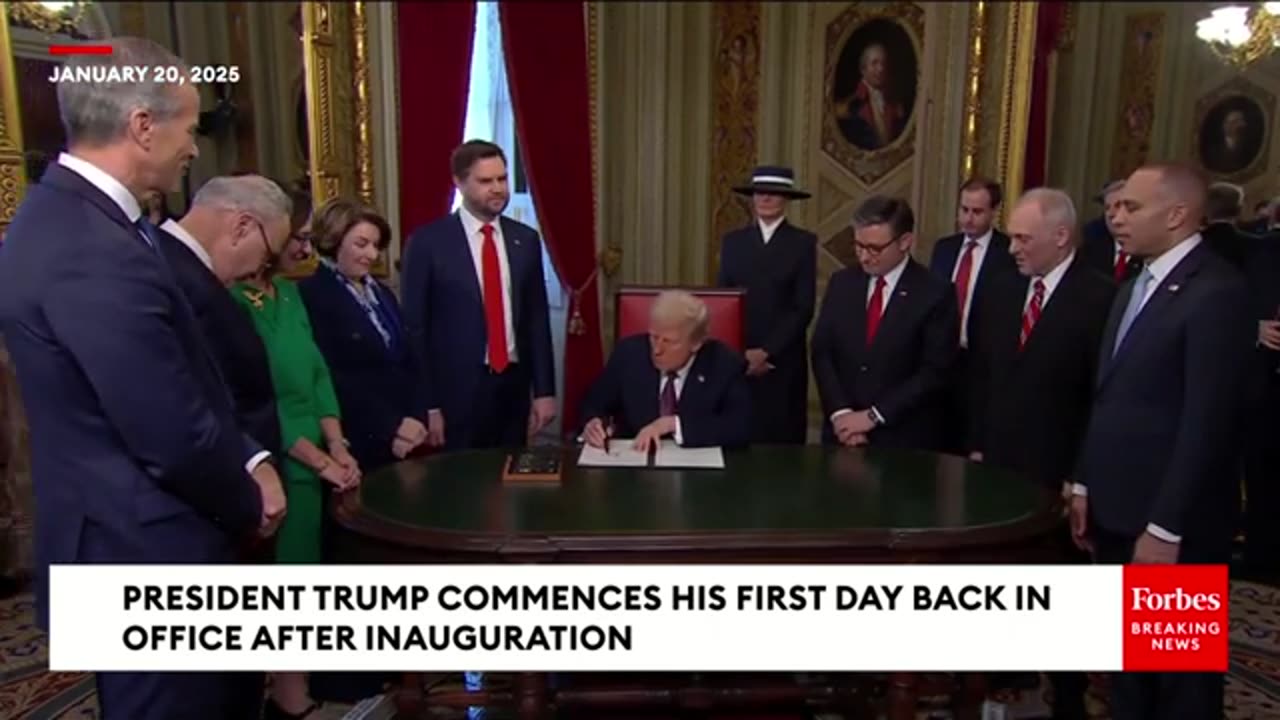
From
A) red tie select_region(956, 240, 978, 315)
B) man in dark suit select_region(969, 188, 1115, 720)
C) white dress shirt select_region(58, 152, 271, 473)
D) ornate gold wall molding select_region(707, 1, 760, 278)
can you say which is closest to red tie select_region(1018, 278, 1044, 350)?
man in dark suit select_region(969, 188, 1115, 720)

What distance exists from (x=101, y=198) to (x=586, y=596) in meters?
1.26

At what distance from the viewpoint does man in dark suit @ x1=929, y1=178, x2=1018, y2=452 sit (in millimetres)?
3932

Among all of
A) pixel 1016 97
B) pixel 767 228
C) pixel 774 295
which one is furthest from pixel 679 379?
pixel 1016 97

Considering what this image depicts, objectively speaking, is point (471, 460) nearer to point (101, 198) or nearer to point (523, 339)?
point (523, 339)

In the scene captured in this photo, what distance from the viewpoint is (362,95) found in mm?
5156

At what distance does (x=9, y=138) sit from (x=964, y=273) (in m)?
3.89

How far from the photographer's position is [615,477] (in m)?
2.65

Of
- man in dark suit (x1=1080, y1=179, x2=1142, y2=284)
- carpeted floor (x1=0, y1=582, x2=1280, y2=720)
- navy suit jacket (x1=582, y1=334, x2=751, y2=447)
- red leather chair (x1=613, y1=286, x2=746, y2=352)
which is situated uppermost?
man in dark suit (x1=1080, y1=179, x2=1142, y2=284)

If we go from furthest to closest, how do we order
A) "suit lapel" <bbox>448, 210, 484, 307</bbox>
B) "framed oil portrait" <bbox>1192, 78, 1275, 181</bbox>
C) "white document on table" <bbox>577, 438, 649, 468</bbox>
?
1. "framed oil portrait" <bbox>1192, 78, 1275, 181</bbox>
2. "suit lapel" <bbox>448, 210, 484, 307</bbox>
3. "white document on table" <bbox>577, 438, 649, 468</bbox>

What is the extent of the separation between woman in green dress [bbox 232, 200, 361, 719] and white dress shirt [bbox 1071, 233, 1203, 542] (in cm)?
207

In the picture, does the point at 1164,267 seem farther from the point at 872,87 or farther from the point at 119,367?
the point at 872,87

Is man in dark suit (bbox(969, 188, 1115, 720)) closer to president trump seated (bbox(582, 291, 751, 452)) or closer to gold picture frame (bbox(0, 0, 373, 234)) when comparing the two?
president trump seated (bbox(582, 291, 751, 452))

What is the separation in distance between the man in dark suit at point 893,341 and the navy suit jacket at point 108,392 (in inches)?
87.4

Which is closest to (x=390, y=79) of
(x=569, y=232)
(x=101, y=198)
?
(x=569, y=232)
